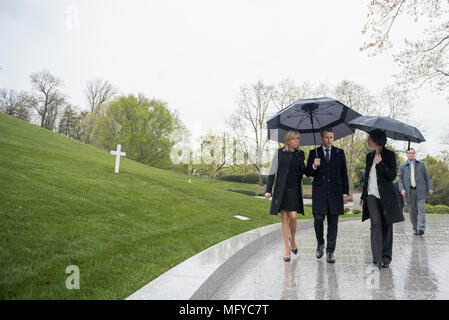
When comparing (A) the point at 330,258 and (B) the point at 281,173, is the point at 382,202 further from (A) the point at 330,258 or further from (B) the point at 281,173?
(B) the point at 281,173

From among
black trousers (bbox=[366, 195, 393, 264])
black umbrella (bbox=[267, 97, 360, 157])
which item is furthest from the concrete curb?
black umbrella (bbox=[267, 97, 360, 157])

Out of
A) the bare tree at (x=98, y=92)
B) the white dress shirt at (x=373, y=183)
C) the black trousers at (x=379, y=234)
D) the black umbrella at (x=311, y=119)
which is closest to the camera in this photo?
the black trousers at (x=379, y=234)

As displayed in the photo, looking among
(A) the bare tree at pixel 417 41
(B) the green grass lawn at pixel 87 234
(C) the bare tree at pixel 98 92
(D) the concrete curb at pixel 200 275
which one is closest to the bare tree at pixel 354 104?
(A) the bare tree at pixel 417 41

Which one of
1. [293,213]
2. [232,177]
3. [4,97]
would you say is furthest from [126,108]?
[293,213]

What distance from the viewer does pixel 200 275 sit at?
11.3 ft

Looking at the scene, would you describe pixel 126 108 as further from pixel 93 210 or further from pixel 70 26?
pixel 93 210

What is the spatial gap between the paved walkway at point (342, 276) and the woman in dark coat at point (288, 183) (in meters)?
0.66

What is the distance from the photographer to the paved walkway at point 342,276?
3.53 m

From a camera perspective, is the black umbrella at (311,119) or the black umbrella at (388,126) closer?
the black umbrella at (388,126)

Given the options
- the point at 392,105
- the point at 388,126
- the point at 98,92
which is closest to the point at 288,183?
the point at 388,126

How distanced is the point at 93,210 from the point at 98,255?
8.56 feet

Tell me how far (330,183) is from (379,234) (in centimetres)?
108

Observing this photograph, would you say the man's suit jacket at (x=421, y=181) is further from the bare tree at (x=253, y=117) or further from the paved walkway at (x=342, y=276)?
the bare tree at (x=253, y=117)

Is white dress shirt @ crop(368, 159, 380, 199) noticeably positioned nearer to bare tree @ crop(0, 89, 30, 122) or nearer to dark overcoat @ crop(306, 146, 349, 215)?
dark overcoat @ crop(306, 146, 349, 215)
